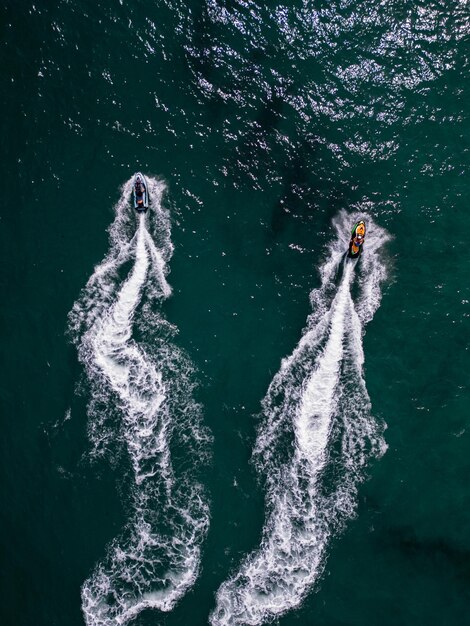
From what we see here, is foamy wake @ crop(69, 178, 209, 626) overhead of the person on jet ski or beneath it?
beneath

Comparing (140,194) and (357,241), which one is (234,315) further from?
(140,194)

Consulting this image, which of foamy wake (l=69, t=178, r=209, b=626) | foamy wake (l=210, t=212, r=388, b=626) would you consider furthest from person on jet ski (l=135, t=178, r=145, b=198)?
foamy wake (l=210, t=212, r=388, b=626)

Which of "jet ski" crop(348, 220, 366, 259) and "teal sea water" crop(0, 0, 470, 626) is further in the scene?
"jet ski" crop(348, 220, 366, 259)

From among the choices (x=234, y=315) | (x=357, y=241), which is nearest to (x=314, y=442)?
(x=234, y=315)

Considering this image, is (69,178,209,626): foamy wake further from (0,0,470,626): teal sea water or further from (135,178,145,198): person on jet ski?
(135,178,145,198): person on jet ski

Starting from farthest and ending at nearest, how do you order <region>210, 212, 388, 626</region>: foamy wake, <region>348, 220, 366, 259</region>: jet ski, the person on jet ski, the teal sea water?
1. the person on jet ski
2. <region>348, 220, 366, 259</region>: jet ski
3. the teal sea water
4. <region>210, 212, 388, 626</region>: foamy wake

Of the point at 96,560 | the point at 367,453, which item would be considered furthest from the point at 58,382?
the point at 367,453

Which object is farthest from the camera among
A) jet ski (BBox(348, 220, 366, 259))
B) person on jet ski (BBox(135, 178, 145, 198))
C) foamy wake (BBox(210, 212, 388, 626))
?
person on jet ski (BBox(135, 178, 145, 198))
